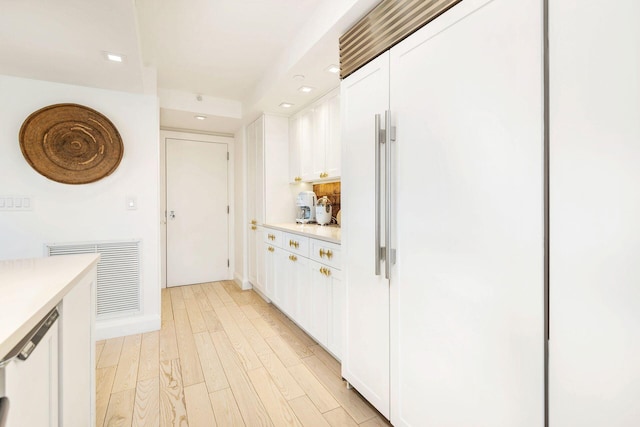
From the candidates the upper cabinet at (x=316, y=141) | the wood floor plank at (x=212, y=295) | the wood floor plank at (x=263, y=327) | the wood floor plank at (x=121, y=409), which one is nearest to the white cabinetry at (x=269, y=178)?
the upper cabinet at (x=316, y=141)

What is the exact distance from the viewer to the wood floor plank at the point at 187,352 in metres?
2.06

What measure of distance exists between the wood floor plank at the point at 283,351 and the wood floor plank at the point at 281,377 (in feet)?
0.14

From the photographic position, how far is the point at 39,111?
7.77ft

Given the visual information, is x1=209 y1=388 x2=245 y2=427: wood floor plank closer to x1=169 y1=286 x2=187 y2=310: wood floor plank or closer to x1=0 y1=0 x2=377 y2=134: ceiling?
x1=169 y1=286 x2=187 y2=310: wood floor plank

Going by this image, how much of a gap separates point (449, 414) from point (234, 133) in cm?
425

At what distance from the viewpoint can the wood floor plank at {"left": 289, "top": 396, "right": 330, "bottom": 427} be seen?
1.63m

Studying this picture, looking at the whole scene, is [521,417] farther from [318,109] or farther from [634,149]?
[318,109]

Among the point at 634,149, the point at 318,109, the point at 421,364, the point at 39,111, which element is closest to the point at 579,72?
the point at 634,149

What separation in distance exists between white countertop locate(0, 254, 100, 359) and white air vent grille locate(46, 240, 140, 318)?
1.31 m

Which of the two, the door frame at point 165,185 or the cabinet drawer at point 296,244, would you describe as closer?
the cabinet drawer at point 296,244

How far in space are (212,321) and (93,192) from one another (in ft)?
5.18

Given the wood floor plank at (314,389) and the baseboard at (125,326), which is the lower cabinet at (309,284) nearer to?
the wood floor plank at (314,389)

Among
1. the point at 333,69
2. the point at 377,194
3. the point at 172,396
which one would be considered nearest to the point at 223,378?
the point at 172,396

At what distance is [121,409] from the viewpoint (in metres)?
1.74
